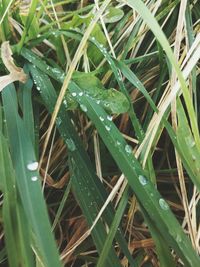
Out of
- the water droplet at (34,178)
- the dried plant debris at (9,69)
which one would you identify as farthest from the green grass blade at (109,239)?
the dried plant debris at (9,69)

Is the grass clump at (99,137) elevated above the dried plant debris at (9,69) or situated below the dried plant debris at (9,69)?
below

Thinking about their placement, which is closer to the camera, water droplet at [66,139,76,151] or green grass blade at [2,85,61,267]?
green grass blade at [2,85,61,267]

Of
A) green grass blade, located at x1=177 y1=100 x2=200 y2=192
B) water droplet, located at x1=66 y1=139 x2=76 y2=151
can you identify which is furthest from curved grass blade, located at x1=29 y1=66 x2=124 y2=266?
green grass blade, located at x1=177 y1=100 x2=200 y2=192

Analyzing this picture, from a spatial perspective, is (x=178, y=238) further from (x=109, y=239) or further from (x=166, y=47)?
(x=166, y=47)

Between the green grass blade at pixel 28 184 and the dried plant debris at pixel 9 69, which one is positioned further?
the dried plant debris at pixel 9 69

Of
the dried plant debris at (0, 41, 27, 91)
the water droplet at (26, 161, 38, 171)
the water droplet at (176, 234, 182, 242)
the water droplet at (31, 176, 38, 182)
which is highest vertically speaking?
the dried plant debris at (0, 41, 27, 91)

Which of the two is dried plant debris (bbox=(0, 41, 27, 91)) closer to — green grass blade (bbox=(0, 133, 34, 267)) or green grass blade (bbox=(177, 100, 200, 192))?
green grass blade (bbox=(0, 133, 34, 267))

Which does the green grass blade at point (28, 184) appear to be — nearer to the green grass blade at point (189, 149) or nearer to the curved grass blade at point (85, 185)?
the curved grass blade at point (85, 185)

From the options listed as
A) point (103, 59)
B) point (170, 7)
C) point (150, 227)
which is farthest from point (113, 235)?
point (170, 7)

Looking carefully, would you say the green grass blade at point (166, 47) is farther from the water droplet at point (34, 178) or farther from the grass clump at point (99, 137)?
the water droplet at point (34, 178)

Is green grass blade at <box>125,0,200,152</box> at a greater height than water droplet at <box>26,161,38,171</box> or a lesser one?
greater

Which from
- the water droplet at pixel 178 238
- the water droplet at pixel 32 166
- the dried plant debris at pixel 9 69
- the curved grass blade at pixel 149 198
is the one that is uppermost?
the dried plant debris at pixel 9 69
